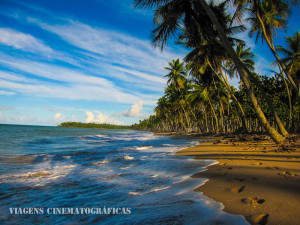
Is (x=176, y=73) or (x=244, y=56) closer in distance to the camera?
(x=244, y=56)

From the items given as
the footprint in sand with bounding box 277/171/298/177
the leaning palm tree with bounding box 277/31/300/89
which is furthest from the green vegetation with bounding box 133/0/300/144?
the footprint in sand with bounding box 277/171/298/177

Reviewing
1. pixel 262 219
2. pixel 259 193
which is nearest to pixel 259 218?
pixel 262 219

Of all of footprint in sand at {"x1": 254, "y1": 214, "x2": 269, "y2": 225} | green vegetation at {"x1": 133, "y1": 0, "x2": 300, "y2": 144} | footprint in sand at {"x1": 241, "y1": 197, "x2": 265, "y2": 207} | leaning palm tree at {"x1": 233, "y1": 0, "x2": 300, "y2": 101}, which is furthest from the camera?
leaning palm tree at {"x1": 233, "y1": 0, "x2": 300, "y2": 101}

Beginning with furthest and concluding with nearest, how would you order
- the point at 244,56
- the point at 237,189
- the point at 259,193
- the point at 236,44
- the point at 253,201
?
the point at 244,56 < the point at 236,44 < the point at 237,189 < the point at 259,193 < the point at 253,201

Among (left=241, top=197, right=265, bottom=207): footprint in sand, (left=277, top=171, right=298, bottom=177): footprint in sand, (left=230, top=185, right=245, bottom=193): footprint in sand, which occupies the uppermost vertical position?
(left=277, top=171, right=298, bottom=177): footprint in sand

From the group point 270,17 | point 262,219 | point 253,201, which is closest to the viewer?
point 262,219

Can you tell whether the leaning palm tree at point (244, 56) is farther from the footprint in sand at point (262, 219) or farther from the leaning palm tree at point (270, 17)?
the footprint in sand at point (262, 219)

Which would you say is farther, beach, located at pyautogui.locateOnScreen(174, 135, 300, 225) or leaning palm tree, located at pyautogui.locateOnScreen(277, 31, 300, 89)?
leaning palm tree, located at pyautogui.locateOnScreen(277, 31, 300, 89)

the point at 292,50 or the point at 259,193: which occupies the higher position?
the point at 292,50

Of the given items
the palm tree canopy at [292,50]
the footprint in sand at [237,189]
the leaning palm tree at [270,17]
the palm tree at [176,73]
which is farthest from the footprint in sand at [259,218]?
the palm tree at [176,73]

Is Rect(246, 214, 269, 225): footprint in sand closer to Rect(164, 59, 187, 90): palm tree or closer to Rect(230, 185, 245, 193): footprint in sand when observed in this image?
Rect(230, 185, 245, 193): footprint in sand

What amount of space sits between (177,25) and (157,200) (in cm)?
1057

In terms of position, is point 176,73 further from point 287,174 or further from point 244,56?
point 287,174

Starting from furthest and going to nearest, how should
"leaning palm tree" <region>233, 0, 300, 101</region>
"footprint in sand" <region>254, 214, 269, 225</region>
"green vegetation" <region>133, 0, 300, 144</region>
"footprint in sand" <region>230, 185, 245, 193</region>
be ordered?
1. "leaning palm tree" <region>233, 0, 300, 101</region>
2. "green vegetation" <region>133, 0, 300, 144</region>
3. "footprint in sand" <region>230, 185, 245, 193</region>
4. "footprint in sand" <region>254, 214, 269, 225</region>
